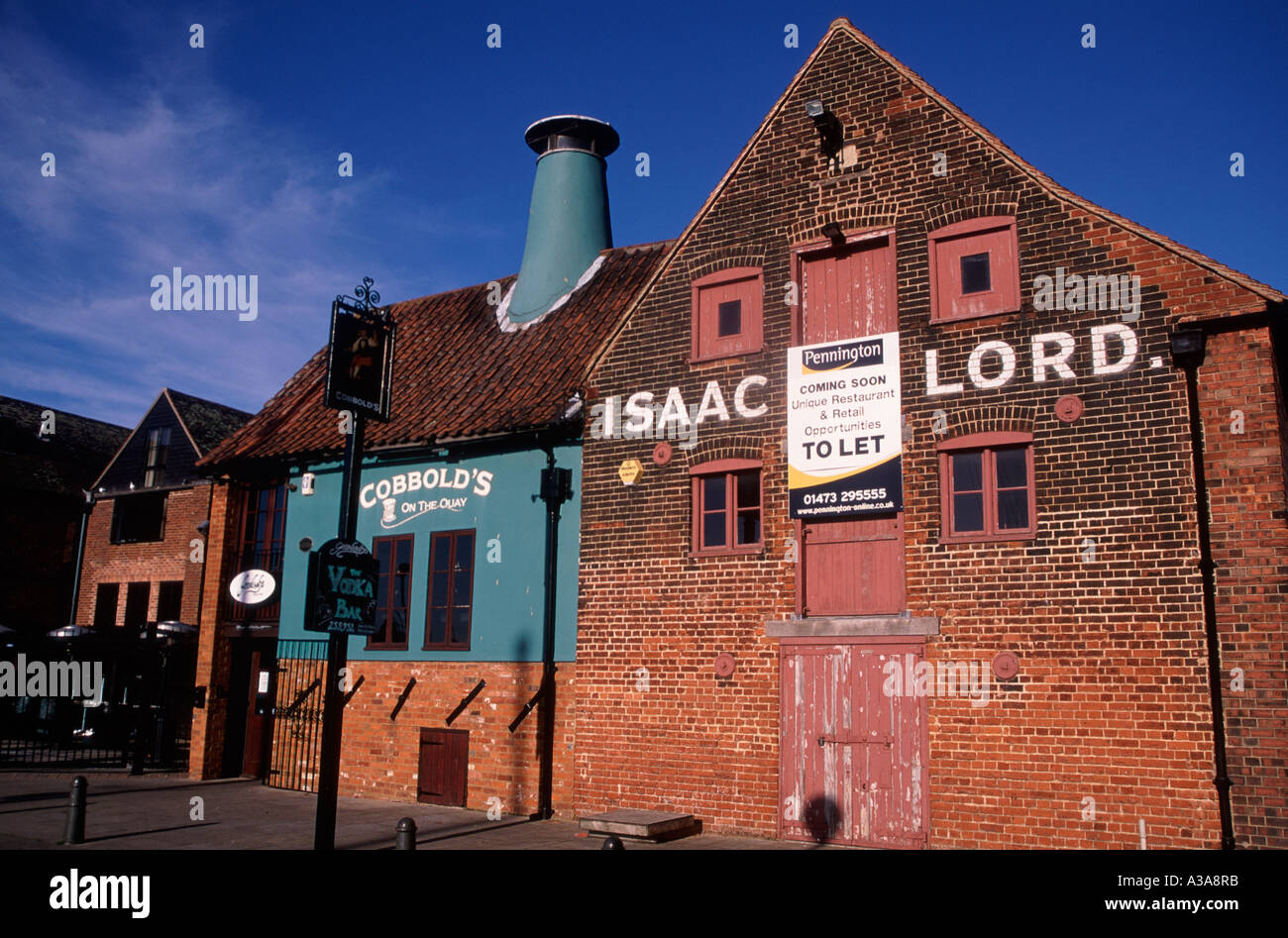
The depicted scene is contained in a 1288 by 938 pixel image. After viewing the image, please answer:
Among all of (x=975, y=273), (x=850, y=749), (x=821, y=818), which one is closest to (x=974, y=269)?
(x=975, y=273)

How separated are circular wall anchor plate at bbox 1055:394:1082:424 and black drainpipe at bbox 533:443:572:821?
6947 mm

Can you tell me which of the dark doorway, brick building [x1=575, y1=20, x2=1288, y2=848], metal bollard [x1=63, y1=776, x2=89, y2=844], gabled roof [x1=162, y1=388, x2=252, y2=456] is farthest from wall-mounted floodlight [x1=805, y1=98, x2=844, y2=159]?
gabled roof [x1=162, y1=388, x2=252, y2=456]

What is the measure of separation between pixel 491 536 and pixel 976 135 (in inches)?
353

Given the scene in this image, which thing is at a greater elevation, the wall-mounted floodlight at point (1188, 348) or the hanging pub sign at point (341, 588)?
the wall-mounted floodlight at point (1188, 348)

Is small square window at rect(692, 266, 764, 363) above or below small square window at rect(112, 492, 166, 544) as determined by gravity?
above

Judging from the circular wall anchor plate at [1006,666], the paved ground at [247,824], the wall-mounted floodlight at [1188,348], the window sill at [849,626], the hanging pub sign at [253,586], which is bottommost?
the paved ground at [247,824]

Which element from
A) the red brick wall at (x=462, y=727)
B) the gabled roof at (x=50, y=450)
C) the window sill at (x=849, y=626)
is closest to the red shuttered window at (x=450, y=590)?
the red brick wall at (x=462, y=727)

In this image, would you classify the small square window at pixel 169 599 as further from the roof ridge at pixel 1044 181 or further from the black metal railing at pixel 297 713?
the roof ridge at pixel 1044 181

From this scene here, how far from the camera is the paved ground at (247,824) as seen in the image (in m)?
11.8

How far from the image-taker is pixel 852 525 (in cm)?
1246

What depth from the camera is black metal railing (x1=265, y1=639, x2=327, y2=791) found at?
17.0 m

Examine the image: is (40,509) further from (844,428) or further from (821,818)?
(821,818)

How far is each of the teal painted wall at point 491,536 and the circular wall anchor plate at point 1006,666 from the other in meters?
5.98

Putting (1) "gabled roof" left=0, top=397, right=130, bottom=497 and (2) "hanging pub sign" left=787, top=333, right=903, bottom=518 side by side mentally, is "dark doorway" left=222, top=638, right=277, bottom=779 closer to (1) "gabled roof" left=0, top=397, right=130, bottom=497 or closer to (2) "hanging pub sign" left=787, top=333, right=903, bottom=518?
(2) "hanging pub sign" left=787, top=333, right=903, bottom=518
